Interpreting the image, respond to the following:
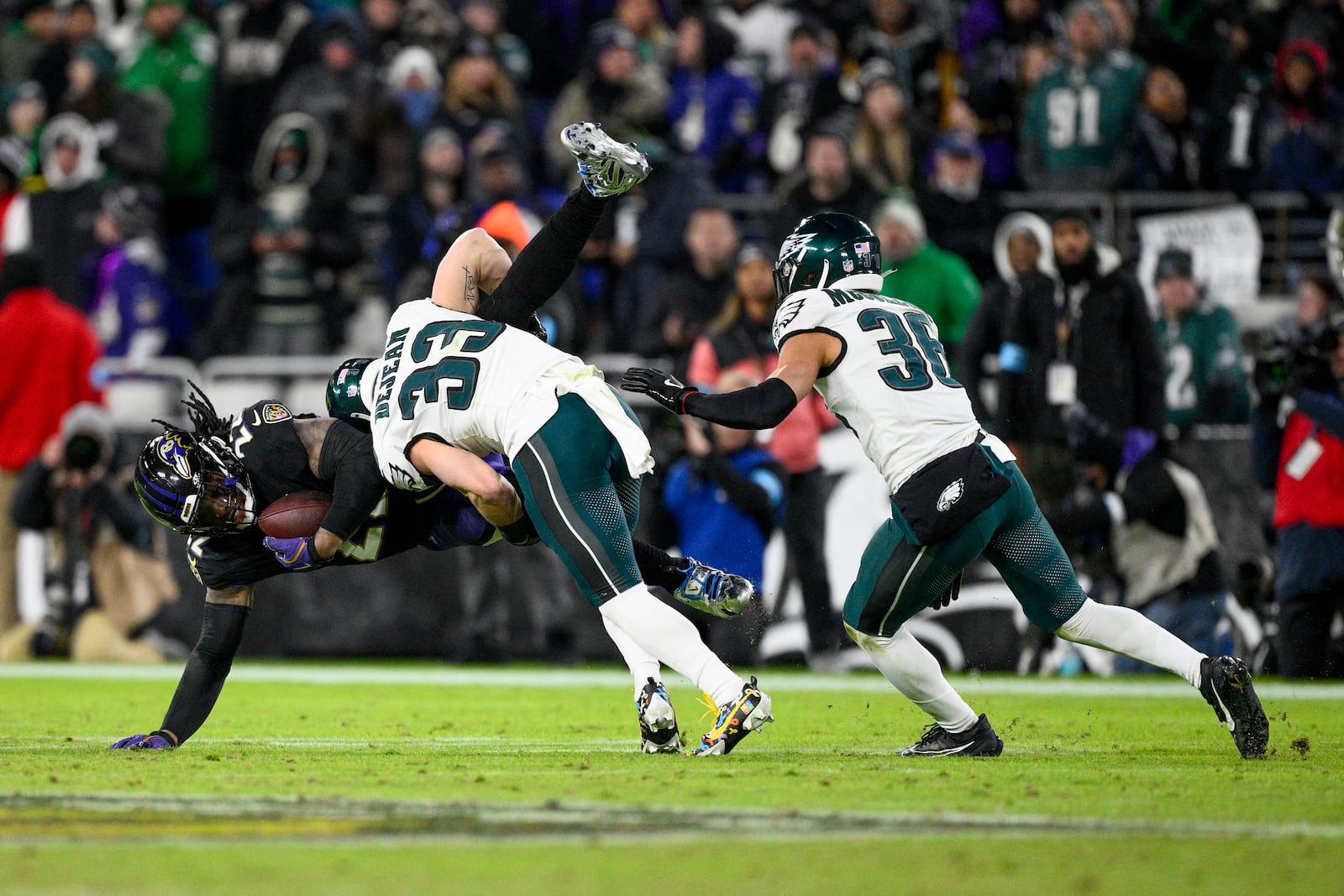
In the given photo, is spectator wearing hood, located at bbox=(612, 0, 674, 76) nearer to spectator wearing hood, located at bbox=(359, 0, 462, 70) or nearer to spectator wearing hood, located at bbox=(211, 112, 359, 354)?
spectator wearing hood, located at bbox=(359, 0, 462, 70)

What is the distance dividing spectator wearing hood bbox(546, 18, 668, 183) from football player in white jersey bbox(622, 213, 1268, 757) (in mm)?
6867

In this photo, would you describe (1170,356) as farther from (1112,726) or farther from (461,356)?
(461,356)

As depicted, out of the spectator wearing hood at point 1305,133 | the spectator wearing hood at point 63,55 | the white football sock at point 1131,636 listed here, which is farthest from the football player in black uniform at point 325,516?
the spectator wearing hood at point 63,55

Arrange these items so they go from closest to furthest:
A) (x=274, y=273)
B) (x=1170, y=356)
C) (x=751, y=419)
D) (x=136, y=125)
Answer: (x=751, y=419)
(x=1170, y=356)
(x=274, y=273)
(x=136, y=125)

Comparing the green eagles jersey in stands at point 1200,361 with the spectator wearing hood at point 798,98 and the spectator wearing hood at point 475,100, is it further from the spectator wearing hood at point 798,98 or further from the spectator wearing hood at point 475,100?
the spectator wearing hood at point 475,100

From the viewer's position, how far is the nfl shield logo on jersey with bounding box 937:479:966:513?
255 inches

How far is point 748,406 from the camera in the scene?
250 inches

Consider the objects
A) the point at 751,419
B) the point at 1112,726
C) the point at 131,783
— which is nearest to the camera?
the point at 131,783

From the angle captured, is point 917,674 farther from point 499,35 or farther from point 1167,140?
point 499,35

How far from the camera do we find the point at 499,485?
6.62 metres

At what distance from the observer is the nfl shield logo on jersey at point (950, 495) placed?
21.3 ft

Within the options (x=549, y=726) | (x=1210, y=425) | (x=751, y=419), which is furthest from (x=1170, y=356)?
(x=751, y=419)

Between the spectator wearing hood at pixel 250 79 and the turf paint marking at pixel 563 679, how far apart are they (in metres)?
4.46

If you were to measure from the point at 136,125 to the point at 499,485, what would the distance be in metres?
9.16
